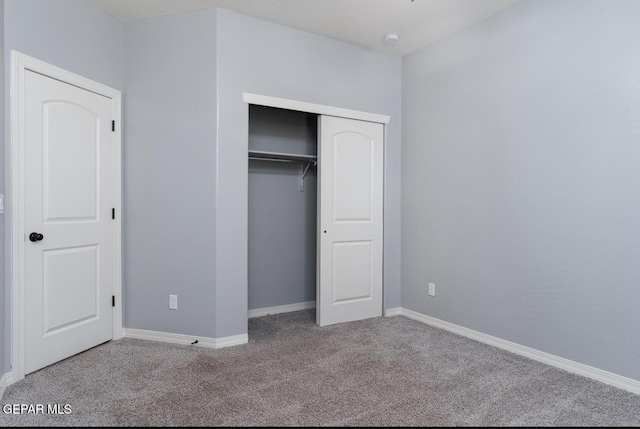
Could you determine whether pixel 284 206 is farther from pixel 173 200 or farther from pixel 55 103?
pixel 55 103

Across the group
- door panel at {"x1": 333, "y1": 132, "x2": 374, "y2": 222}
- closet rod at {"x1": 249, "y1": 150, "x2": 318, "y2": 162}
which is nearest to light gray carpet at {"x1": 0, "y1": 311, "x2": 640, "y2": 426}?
door panel at {"x1": 333, "y1": 132, "x2": 374, "y2": 222}

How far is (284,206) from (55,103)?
2.15 m

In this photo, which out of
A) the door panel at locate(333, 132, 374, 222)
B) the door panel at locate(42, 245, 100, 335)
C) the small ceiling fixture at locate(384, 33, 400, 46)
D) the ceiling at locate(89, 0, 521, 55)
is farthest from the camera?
the door panel at locate(333, 132, 374, 222)

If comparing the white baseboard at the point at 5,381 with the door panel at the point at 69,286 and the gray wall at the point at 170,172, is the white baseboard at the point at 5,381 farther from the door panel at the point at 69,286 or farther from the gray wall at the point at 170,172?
the gray wall at the point at 170,172

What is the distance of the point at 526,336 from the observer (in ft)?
9.40

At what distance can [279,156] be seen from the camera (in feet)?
12.0

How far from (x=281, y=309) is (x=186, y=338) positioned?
1.16m

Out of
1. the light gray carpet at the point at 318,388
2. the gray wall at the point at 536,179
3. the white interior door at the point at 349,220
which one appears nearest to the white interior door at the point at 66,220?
the light gray carpet at the point at 318,388

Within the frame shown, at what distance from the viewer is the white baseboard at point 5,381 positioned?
7.30 ft

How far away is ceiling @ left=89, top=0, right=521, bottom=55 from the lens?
2938 millimetres

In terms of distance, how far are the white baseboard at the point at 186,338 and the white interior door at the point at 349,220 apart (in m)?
0.83

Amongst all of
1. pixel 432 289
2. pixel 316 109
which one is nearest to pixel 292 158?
pixel 316 109

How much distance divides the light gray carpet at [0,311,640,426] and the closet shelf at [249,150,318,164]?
1.65m

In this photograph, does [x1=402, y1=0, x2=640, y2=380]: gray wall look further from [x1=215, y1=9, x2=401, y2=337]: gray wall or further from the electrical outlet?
[x1=215, y1=9, x2=401, y2=337]: gray wall
